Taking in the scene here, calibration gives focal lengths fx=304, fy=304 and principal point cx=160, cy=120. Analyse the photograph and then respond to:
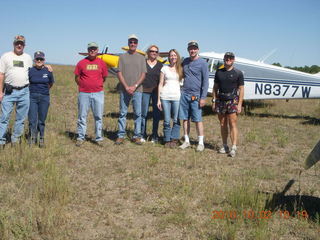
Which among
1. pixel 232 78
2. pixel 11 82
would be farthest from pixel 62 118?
pixel 232 78

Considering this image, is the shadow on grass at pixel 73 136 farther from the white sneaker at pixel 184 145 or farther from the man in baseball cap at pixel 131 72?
the white sneaker at pixel 184 145

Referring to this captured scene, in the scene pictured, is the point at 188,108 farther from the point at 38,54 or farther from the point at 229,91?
the point at 38,54

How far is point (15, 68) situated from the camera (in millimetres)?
4605

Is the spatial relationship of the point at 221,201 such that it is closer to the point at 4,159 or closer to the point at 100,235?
the point at 100,235

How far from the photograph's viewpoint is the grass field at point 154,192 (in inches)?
107

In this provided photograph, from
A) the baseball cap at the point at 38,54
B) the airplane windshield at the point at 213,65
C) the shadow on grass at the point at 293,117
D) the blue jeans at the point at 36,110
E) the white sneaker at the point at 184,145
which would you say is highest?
the airplane windshield at the point at 213,65

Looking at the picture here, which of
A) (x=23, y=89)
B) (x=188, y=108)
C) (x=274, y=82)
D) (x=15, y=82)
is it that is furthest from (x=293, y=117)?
(x=15, y=82)

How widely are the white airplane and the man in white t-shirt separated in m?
6.74

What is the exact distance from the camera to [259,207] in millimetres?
3076

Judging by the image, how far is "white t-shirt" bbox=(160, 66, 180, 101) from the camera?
5246 millimetres

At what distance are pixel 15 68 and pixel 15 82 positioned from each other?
0.21 meters

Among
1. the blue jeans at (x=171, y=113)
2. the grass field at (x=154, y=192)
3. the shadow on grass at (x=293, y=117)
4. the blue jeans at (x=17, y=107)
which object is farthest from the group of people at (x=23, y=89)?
the shadow on grass at (x=293, y=117)

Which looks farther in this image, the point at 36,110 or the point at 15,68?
the point at 36,110
